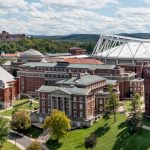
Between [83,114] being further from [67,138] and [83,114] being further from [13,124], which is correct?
[13,124]

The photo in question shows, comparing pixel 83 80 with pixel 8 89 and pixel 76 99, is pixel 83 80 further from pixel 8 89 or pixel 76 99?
pixel 8 89

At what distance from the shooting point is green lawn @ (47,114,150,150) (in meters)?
96.8

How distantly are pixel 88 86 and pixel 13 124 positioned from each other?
24.4m

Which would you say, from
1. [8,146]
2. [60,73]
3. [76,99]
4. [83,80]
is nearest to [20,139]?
[8,146]

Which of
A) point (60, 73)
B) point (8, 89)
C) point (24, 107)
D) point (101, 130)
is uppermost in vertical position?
point (60, 73)

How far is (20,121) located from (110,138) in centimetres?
2762

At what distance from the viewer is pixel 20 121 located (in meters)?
120

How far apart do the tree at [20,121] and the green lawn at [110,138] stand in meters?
11.5

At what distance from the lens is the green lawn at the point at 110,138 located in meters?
96.8

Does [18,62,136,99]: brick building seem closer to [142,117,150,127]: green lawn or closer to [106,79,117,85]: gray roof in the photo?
[106,79,117,85]: gray roof

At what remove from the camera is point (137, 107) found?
11162cm

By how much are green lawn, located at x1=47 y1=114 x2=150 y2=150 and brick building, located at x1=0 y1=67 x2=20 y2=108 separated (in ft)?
135

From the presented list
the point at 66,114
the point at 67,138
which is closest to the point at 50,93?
the point at 66,114

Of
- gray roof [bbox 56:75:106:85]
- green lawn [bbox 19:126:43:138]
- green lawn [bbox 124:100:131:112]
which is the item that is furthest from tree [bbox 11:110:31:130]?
green lawn [bbox 124:100:131:112]
